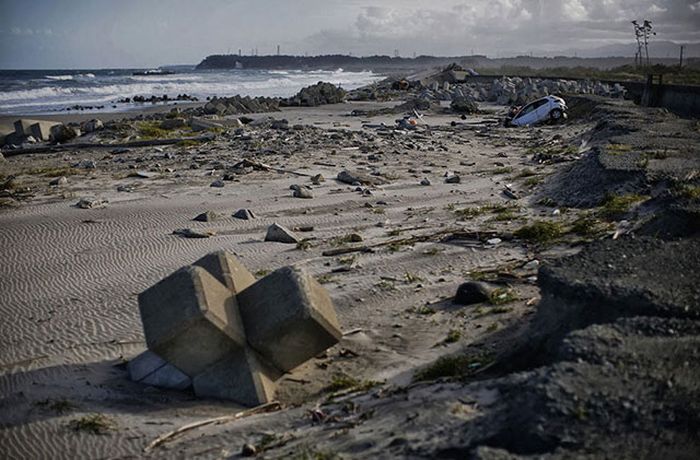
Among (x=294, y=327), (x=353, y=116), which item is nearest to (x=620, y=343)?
(x=294, y=327)

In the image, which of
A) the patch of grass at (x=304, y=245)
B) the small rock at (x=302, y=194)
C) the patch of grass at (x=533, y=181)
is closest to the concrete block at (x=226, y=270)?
the patch of grass at (x=304, y=245)

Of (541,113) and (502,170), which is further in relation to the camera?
(541,113)

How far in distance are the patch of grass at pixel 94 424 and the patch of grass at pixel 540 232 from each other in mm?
5153

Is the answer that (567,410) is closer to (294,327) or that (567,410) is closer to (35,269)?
(294,327)

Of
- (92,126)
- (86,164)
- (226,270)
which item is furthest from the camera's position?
(92,126)

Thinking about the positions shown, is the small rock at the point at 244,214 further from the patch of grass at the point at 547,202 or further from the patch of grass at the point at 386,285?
the patch of grass at the point at 547,202

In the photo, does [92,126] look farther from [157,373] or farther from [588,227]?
[157,373]

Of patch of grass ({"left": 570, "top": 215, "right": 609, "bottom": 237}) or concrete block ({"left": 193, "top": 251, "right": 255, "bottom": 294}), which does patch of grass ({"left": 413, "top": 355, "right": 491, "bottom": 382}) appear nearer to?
concrete block ({"left": 193, "top": 251, "right": 255, "bottom": 294})

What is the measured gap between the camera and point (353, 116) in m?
27.1

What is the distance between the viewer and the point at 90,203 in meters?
9.57

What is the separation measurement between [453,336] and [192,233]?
4403 mm

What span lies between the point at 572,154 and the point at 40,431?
1280 cm

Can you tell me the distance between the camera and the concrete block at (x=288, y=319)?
422cm

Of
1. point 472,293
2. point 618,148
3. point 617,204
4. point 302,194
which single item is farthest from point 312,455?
point 618,148
